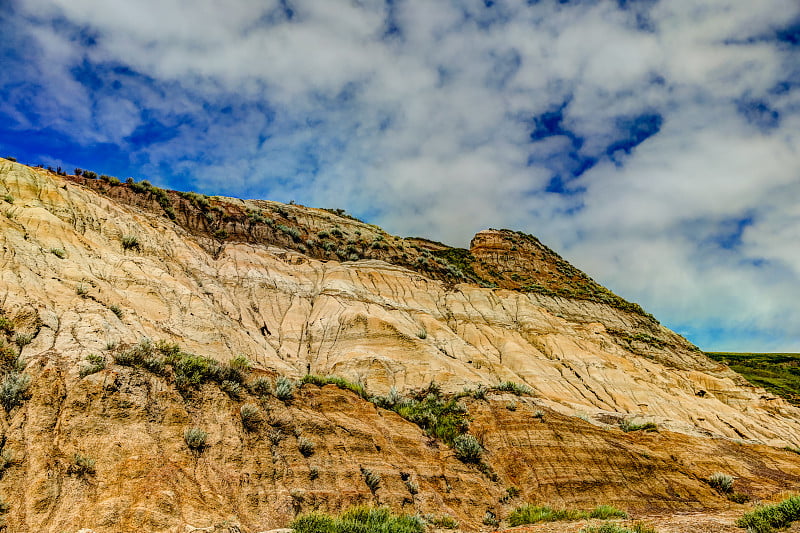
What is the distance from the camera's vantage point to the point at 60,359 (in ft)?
40.3

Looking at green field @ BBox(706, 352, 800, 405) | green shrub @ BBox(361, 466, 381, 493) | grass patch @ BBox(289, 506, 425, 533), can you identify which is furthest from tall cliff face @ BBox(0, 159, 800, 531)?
green field @ BBox(706, 352, 800, 405)

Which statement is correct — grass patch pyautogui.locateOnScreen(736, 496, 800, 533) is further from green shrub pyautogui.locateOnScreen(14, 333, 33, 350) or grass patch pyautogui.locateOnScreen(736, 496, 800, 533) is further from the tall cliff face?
green shrub pyautogui.locateOnScreen(14, 333, 33, 350)

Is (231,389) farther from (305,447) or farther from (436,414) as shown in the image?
(436,414)

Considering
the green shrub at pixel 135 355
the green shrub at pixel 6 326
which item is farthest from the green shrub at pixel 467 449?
the green shrub at pixel 6 326

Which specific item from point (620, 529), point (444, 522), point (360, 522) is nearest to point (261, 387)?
point (360, 522)

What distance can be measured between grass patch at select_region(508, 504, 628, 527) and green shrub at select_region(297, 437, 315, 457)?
6094mm

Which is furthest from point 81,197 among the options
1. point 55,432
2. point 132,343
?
point 55,432

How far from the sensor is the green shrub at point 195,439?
1166cm

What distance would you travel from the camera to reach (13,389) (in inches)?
422

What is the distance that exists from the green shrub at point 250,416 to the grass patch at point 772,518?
37.2ft

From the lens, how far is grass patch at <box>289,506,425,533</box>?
9.69 m

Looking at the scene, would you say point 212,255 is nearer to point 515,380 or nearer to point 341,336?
point 341,336

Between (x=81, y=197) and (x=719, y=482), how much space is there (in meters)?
30.7

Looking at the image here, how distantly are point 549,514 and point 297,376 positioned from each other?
9813 mm
